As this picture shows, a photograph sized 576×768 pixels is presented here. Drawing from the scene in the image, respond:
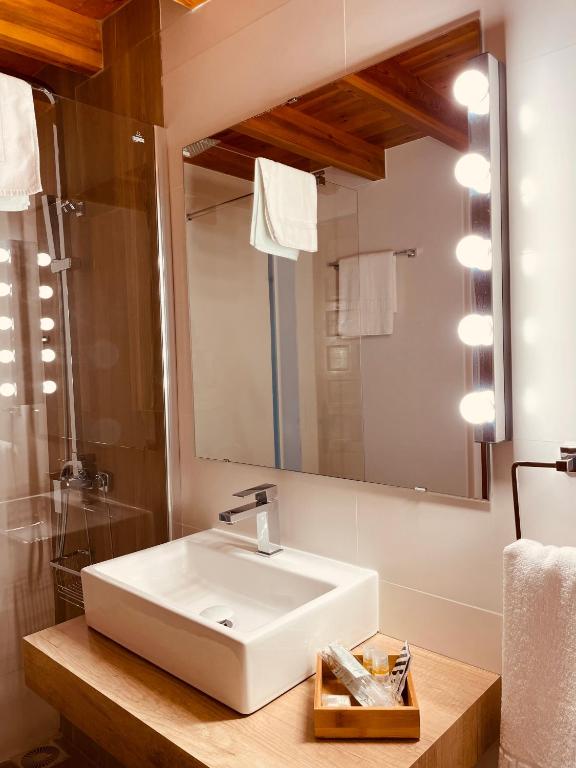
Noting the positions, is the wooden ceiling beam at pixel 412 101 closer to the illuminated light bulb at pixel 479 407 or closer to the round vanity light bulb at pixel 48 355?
the illuminated light bulb at pixel 479 407

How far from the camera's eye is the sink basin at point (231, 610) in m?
1.12

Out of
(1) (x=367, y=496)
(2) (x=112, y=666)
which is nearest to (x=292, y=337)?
(1) (x=367, y=496)

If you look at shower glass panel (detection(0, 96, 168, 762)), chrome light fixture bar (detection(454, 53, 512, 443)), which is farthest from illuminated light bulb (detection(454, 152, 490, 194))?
shower glass panel (detection(0, 96, 168, 762))

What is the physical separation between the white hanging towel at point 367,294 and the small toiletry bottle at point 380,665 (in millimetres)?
653

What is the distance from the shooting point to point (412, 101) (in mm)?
1276

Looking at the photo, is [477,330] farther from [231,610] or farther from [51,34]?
[51,34]

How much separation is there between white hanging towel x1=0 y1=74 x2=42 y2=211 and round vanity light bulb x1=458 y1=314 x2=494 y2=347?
3.79 feet

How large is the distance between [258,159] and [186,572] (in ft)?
3.66

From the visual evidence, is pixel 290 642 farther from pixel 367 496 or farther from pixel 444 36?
pixel 444 36

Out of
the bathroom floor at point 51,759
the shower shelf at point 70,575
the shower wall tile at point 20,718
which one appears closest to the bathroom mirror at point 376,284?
the shower shelf at point 70,575

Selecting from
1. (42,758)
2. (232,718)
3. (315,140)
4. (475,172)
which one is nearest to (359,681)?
(232,718)

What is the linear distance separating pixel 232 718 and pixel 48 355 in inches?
45.8

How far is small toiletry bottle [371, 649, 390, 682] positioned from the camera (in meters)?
1.15

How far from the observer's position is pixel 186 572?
5.50 feet
